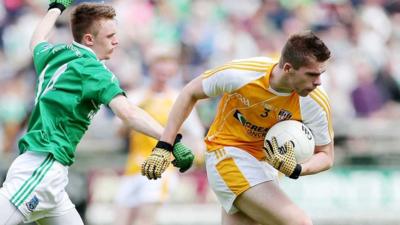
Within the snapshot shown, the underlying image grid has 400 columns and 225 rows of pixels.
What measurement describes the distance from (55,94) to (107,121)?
19.6 feet

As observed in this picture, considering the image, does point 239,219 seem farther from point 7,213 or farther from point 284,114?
point 7,213

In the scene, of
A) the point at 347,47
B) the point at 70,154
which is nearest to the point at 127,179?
the point at 70,154

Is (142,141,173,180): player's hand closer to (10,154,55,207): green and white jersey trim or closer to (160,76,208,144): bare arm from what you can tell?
(160,76,208,144): bare arm

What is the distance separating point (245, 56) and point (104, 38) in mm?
7019

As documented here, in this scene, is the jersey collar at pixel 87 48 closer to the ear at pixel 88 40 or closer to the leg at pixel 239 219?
the ear at pixel 88 40

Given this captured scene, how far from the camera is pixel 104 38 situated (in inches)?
291

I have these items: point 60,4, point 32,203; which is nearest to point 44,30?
point 60,4

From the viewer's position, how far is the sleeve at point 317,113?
24.3 ft

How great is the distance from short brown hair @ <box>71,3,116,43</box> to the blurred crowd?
5.63 m

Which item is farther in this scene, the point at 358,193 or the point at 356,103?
the point at 356,103

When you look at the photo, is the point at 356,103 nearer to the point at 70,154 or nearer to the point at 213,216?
the point at 213,216

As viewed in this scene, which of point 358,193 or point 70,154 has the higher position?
point 70,154

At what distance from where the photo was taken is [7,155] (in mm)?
12578

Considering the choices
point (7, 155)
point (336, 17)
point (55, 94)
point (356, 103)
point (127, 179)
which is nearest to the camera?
point (55, 94)
